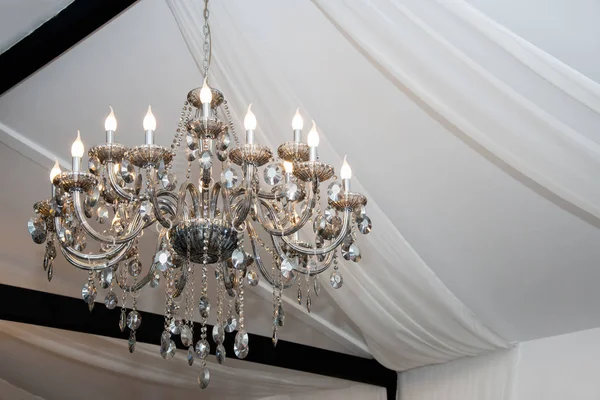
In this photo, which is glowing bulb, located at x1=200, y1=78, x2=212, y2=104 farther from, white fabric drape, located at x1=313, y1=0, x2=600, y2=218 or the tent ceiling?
the tent ceiling

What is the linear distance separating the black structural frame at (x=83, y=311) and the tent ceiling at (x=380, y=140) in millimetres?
388

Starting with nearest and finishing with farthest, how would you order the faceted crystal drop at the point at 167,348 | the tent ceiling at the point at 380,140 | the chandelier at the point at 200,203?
the chandelier at the point at 200,203 < the faceted crystal drop at the point at 167,348 < the tent ceiling at the point at 380,140

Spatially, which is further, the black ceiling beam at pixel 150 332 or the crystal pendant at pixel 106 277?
the black ceiling beam at pixel 150 332

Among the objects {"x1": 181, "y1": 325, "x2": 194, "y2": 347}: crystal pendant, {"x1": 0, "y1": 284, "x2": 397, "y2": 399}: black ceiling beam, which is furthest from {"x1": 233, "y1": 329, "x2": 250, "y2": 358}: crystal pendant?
{"x1": 0, "y1": 284, "x2": 397, "y2": 399}: black ceiling beam

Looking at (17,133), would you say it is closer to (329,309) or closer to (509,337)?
(329,309)

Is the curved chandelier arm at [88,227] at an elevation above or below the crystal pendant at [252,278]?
above

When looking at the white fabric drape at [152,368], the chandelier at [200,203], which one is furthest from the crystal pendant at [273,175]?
the white fabric drape at [152,368]

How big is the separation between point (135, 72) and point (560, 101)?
1922mm

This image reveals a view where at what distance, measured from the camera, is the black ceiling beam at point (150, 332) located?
4590 mm

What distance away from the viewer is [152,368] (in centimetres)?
602

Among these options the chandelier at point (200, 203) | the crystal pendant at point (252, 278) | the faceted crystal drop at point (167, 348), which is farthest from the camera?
the crystal pendant at point (252, 278)

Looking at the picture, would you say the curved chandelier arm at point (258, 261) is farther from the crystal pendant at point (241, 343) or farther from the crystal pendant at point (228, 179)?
the crystal pendant at point (228, 179)

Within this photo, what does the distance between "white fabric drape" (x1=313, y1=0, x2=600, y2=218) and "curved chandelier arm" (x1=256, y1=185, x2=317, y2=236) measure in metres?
0.75

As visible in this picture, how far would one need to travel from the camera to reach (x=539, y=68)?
2.60 m
